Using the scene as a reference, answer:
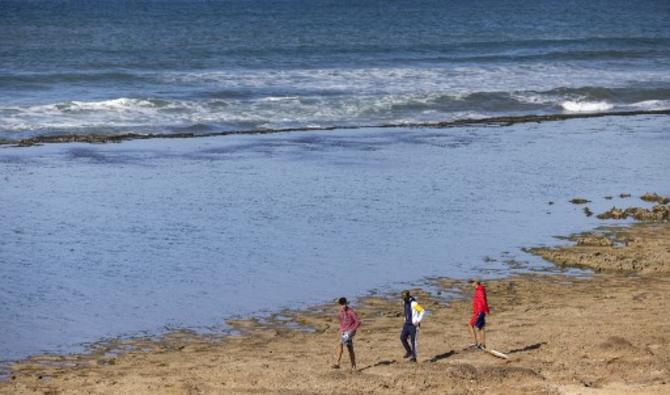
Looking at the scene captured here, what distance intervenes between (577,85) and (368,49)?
887 inches

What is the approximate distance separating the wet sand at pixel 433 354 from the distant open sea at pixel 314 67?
26196 millimetres

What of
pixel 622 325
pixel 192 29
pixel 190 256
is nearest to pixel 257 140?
pixel 190 256

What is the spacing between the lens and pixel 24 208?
110ft

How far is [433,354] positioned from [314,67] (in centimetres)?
5239

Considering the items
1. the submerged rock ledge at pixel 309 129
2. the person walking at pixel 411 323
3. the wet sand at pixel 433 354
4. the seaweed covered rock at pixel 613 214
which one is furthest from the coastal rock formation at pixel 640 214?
the submerged rock ledge at pixel 309 129

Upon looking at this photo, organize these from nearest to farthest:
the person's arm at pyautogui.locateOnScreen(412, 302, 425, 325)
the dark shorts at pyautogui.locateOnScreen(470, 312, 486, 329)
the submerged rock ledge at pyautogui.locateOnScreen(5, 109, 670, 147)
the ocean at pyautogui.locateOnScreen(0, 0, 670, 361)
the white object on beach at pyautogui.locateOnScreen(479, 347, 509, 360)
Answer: the person's arm at pyautogui.locateOnScreen(412, 302, 425, 325) → the white object on beach at pyautogui.locateOnScreen(479, 347, 509, 360) → the dark shorts at pyautogui.locateOnScreen(470, 312, 486, 329) → the ocean at pyautogui.locateOnScreen(0, 0, 670, 361) → the submerged rock ledge at pyautogui.locateOnScreen(5, 109, 670, 147)

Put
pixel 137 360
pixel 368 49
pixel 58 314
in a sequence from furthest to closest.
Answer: pixel 368 49, pixel 58 314, pixel 137 360

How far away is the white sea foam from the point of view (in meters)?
57.1

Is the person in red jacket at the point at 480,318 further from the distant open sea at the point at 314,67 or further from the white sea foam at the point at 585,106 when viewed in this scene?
the white sea foam at the point at 585,106

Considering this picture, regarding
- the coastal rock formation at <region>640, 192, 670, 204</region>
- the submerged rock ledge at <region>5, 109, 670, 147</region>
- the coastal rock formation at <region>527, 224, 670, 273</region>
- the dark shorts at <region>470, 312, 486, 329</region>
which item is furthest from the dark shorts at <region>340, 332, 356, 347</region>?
the submerged rock ledge at <region>5, 109, 670, 147</region>

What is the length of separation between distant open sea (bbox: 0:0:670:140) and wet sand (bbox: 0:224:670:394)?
2620cm

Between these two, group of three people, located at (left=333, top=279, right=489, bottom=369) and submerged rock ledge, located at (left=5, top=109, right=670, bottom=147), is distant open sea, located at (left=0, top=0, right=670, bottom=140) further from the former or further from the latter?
group of three people, located at (left=333, top=279, right=489, bottom=369)

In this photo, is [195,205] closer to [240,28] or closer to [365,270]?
[365,270]

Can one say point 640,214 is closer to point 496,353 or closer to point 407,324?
point 496,353
